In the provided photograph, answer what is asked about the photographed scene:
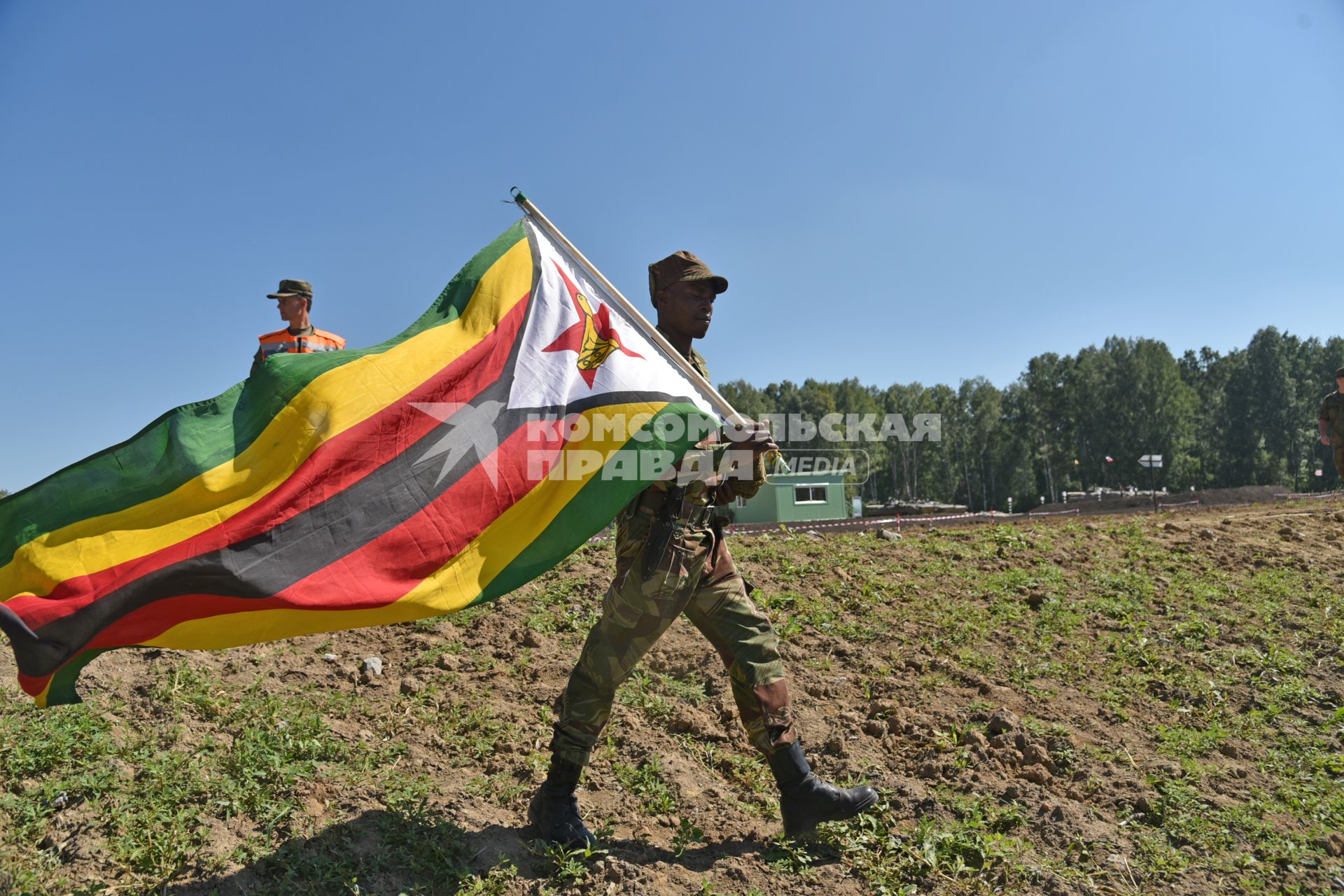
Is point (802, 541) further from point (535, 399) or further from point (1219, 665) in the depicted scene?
point (535, 399)

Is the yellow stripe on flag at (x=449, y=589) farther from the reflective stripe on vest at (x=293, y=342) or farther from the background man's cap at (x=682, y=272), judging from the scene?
the reflective stripe on vest at (x=293, y=342)

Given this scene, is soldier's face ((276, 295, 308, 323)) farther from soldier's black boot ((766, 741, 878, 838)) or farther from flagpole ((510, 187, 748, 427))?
soldier's black boot ((766, 741, 878, 838))

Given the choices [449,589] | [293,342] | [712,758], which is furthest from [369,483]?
[293,342]

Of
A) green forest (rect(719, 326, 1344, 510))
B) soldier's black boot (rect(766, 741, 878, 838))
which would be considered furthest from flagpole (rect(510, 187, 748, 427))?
green forest (rect(719, 326, 1344, 510))

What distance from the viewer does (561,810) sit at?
339 cm

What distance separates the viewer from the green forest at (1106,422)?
5644 cm

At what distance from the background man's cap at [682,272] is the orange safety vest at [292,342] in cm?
285

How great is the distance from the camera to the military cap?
3.82 m

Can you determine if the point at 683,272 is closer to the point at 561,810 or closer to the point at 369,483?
the point at 369,483

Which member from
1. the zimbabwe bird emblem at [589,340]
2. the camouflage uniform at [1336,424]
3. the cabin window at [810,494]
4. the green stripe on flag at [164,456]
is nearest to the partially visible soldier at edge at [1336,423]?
the camouflage uniform at [1336,424]

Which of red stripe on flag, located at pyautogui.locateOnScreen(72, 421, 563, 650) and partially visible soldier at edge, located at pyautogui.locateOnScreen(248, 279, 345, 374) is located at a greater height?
partially visible soldier at edge, located at pyautogui.locateOnScreen(248, 279, 345, 374)

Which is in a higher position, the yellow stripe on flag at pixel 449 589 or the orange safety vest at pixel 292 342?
the orange safety vest at pixel 292 342

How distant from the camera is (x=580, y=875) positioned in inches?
126

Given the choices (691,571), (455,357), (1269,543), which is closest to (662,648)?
(691,571)
